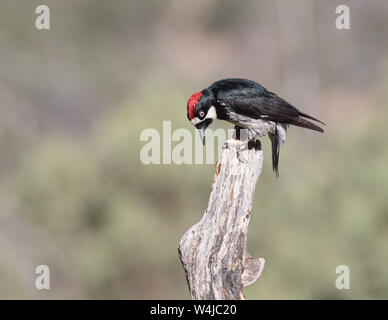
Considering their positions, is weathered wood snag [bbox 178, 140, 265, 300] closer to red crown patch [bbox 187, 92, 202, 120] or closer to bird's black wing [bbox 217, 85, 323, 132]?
red crown patch [bbox 187, 92, 202, 120]

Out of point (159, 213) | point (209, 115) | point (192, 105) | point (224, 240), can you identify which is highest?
point (192, 105)

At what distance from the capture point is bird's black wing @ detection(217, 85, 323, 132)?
588 cm

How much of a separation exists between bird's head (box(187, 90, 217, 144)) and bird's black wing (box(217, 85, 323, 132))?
0.12 meters

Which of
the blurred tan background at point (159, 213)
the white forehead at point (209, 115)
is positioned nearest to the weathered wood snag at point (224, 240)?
the white forehead at point (209, 115)

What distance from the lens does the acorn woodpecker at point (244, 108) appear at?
19.1ft

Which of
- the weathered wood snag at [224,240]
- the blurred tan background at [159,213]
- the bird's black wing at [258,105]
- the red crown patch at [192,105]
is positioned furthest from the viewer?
the blurred tan background at [159,213]

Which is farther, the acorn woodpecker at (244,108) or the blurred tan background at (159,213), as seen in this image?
the blurred tan background at (159,213)

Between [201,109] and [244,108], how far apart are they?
0.44 m

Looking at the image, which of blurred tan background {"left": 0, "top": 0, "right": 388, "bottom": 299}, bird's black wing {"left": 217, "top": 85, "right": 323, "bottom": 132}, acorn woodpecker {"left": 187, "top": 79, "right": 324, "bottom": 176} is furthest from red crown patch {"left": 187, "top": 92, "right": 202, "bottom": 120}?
blurred tan background {"left": 0, "top": 0, "right": 388, "bottom": 299}

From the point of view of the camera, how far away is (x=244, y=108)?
5918 mm

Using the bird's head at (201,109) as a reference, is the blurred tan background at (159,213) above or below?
below

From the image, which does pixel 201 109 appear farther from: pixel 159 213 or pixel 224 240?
pixel 159 213

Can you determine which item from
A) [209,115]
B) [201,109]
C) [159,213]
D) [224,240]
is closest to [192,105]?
[201,109]

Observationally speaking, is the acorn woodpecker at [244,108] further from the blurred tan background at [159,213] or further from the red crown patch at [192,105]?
the blurred tan background at [159,213]
